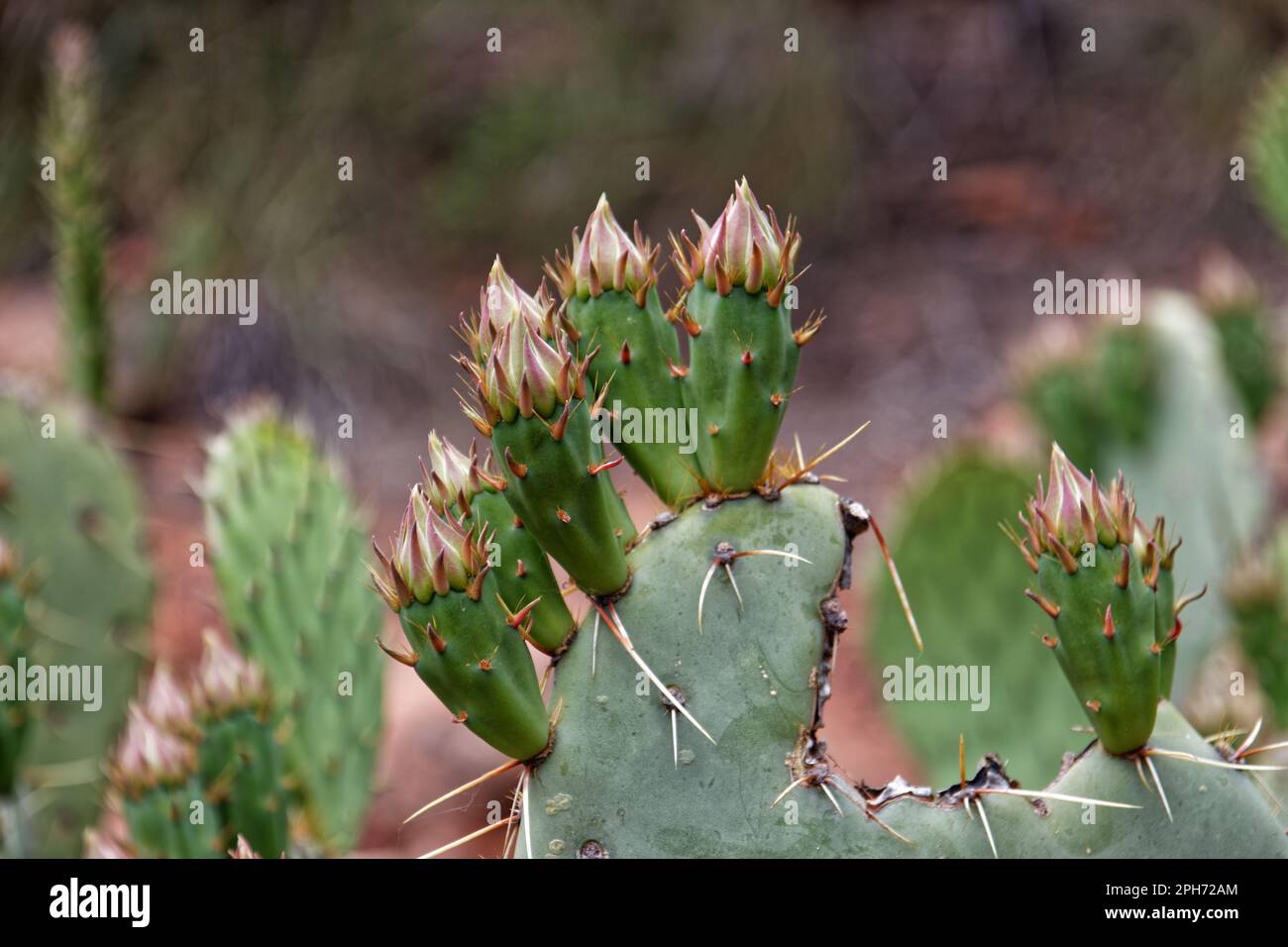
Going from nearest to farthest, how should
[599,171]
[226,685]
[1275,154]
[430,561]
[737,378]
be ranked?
[430,561]
[737,378]
[226,685]
[1275,154]
[599,171]

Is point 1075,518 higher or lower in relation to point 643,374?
lower

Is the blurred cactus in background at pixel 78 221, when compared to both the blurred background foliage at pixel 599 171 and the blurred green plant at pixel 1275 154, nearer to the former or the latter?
the blurred background foliage at pixel 599 171

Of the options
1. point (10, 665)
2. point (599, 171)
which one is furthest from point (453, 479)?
point (599, 171)

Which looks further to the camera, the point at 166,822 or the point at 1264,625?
the point at 1264,625

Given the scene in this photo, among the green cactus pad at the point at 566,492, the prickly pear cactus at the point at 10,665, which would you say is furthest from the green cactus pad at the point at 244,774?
the green cactus pad at the point at 566,492

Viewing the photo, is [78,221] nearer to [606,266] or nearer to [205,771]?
[205,771]
